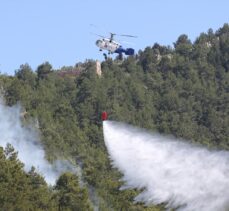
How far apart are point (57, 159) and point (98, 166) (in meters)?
13.9

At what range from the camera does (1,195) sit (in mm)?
99438

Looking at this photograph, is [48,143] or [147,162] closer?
[147,162]

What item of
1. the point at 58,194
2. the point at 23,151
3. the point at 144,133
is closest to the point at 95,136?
the point at 23,151

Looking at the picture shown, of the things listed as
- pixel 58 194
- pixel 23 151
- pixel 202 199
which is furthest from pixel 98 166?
pixel 202 199

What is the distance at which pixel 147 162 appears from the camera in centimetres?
7475

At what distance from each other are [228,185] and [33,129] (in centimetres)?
12257

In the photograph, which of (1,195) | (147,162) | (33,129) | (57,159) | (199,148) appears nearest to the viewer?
(199,148)

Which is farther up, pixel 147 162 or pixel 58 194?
pixel 147 162

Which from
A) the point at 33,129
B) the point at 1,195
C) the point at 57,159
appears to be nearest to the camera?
the point at 1,195

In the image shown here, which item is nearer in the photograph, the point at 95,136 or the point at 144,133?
the point at 144,133

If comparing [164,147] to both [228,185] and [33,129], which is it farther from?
[33,129]

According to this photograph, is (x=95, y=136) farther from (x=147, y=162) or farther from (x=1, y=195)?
(x=147, y=162)

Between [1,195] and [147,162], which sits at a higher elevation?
[147,162]

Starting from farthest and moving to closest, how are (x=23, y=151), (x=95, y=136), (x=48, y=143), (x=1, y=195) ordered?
(x=95, y=136), (x=48, y=143), (x=23, y=151), (x=1, y=195)
